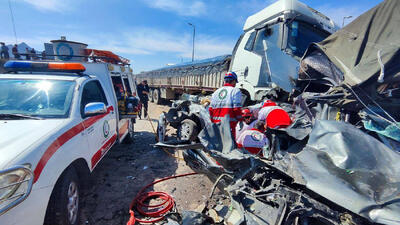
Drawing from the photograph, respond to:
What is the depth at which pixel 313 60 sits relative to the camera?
9.41 feet

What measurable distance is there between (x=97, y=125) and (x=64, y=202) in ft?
4.19

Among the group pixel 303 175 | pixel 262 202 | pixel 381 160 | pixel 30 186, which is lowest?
pixel 262 202

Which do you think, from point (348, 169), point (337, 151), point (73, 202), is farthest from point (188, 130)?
point (348, 169)

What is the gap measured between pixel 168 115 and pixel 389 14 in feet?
14.5

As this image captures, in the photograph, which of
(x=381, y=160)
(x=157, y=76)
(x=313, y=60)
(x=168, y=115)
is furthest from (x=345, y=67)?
(x=157, y=76)

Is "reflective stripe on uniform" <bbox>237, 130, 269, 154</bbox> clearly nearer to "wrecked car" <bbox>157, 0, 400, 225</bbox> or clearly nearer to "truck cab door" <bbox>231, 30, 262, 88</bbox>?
"wrecked car" <bbox>157, 0, 400, 225</bbox>

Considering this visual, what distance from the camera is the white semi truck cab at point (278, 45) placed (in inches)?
164

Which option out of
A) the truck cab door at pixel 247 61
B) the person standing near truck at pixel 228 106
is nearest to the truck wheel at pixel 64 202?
the person standing near truck at pixel 228 106

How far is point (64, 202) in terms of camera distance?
193cm

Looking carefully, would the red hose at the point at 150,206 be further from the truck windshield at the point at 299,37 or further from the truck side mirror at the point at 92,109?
the truck windshield at the point at 299,37

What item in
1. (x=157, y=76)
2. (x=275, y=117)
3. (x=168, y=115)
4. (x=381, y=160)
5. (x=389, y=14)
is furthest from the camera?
(x=157, y=76)

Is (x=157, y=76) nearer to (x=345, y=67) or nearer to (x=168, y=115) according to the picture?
(x=168, y=115)

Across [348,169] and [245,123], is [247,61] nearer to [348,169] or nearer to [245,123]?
[245,123]

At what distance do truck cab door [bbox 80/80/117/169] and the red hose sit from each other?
84 cm
